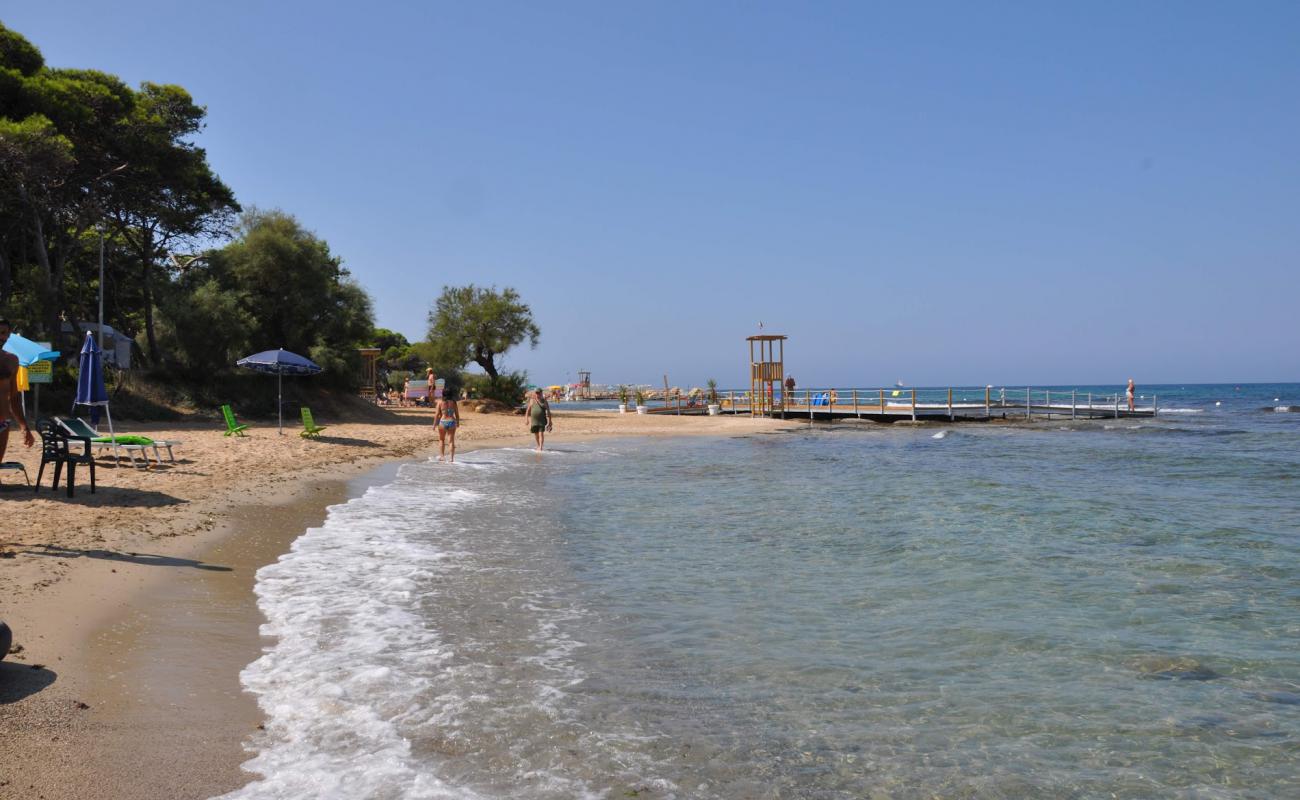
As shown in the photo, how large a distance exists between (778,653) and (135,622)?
4157 millimetres

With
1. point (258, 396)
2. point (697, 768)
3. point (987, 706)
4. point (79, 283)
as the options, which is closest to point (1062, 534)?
point (987, 706)

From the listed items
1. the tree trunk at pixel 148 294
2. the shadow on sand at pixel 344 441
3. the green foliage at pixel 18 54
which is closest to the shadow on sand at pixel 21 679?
the shadow on sand at pixel 344 441

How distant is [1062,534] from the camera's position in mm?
10352

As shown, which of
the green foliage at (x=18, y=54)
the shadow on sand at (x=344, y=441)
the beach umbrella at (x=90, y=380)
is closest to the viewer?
the beach umbrella at (x=90, y=380)

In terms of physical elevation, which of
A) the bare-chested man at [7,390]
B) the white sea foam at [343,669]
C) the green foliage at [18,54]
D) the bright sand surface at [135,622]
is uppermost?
the green foliage at [18,54]

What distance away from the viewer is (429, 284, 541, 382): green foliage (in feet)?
128

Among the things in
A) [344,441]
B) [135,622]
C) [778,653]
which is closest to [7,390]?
[135,622]

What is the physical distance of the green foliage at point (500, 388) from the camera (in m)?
37.8

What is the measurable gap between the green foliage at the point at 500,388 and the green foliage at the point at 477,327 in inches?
32.1

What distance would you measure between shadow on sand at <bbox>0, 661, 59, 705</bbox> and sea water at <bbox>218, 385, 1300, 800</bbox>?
3.03ft

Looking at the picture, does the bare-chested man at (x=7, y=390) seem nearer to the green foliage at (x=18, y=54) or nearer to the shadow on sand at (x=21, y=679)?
the shadow on sand at (x=21, y=679)

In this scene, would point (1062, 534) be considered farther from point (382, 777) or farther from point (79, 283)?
point (79, 283)

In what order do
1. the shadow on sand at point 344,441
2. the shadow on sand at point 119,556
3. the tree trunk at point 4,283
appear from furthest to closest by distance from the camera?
the tree trunk at point 4,283 → the shadow on sand at point 344,441 → the shadow on sand at point 119,556

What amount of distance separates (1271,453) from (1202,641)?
2253 centimetres
